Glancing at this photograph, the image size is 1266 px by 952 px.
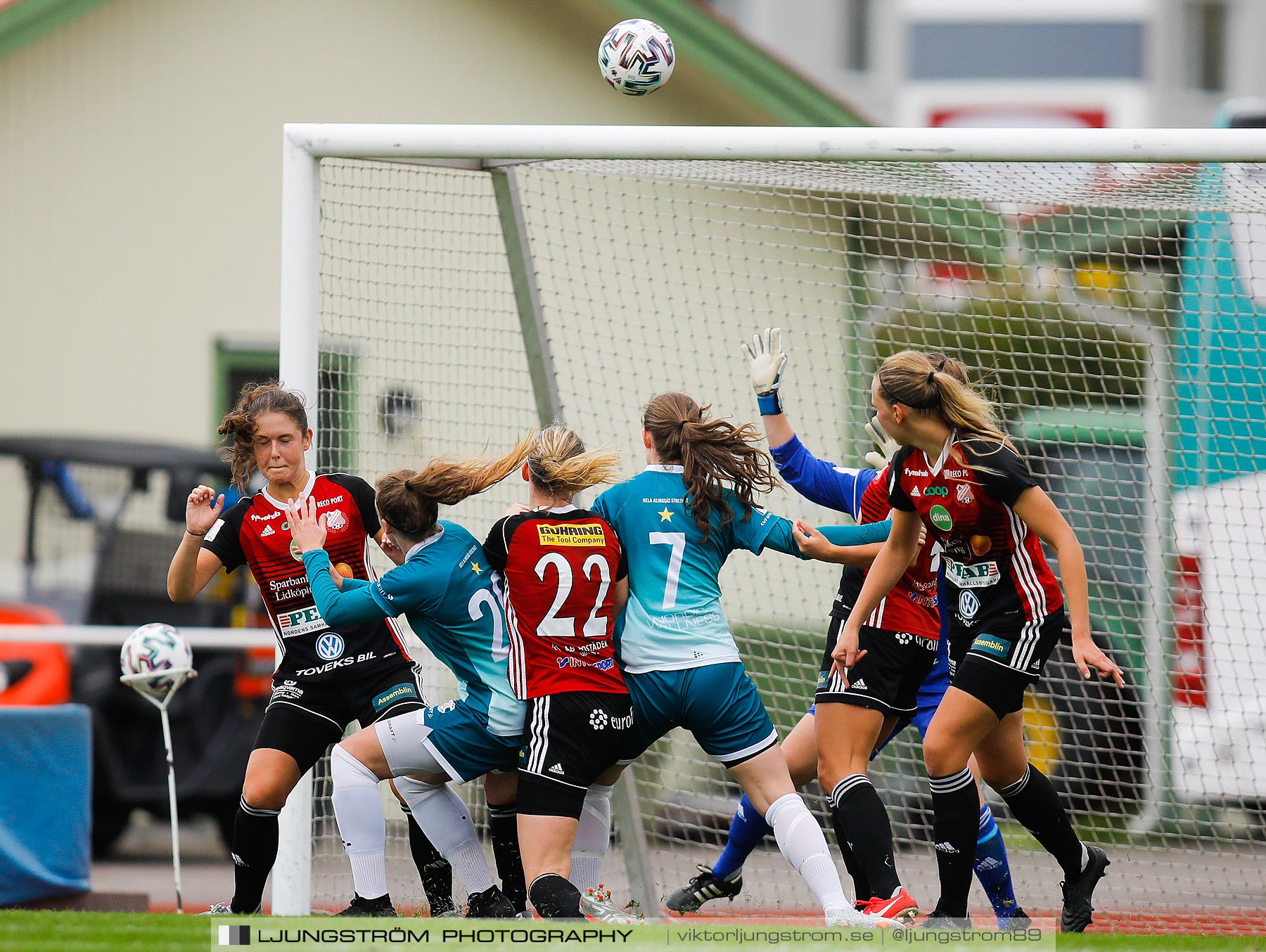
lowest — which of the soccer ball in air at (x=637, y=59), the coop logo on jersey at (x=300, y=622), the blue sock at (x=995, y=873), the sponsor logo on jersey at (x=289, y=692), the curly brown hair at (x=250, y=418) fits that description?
the blue sock at (x=995, y=873)

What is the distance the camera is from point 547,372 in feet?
21.4

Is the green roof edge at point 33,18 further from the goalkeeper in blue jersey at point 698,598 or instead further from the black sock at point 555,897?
the black sock at point 555,897

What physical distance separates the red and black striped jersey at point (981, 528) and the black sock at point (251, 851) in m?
2.40

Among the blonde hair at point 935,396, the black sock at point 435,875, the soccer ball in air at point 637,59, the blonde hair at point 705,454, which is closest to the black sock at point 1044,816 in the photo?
the blonde hair at point 935,396

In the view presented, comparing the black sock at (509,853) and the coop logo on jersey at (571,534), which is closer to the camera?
the coop logo on jersey at (571,534)

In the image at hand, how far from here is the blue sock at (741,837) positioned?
5.60m

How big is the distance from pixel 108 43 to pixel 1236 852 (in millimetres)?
9359

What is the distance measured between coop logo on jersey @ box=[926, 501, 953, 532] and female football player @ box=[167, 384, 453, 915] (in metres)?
1.88


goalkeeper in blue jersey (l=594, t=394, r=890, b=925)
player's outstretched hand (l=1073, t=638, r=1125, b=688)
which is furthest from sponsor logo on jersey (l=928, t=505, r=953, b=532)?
player's outstretched hand (l=1073, t=638, r=1125, b=688)

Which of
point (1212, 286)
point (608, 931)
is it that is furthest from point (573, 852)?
point (1212, 286)

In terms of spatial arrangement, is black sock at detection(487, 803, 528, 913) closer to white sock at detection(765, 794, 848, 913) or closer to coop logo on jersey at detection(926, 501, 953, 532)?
white sock at detection(765, 794, 848, 913)

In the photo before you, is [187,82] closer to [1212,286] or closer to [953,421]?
[1212,286]

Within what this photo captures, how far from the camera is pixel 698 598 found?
199 inches

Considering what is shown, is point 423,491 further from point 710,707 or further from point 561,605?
point 710,707
